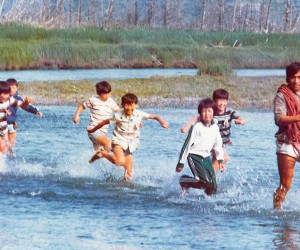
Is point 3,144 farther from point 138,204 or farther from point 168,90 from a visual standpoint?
point 168,90

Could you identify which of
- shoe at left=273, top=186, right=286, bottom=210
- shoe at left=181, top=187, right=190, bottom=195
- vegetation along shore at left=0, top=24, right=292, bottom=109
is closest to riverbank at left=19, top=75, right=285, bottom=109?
vegetation along shore at left=0, top=24, right=292, bottom=109

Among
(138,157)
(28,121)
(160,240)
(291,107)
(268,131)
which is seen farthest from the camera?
(28,121)

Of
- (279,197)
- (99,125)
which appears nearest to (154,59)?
(99,125)

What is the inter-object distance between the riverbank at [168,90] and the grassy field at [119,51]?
22.1ft

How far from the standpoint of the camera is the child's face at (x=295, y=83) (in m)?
11.6

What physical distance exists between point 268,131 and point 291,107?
10782mm

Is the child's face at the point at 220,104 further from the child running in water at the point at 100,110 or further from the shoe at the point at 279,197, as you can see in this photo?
the shoe at the point at 279,197

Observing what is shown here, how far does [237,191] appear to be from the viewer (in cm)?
1425

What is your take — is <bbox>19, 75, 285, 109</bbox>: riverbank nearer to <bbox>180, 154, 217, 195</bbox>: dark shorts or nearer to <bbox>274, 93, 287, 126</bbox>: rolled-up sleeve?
<bbox>180, 154, 217, 195</bbox>: dark shorts

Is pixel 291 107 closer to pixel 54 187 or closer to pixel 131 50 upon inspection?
pixel 54 187

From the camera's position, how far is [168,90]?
105ft

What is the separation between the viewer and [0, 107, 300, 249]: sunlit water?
10.9 m

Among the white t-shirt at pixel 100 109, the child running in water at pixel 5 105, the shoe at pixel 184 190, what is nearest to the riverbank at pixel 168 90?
the child running in water at pixel 5 105

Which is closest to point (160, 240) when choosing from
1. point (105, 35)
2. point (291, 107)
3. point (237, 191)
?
point (291, 107)
